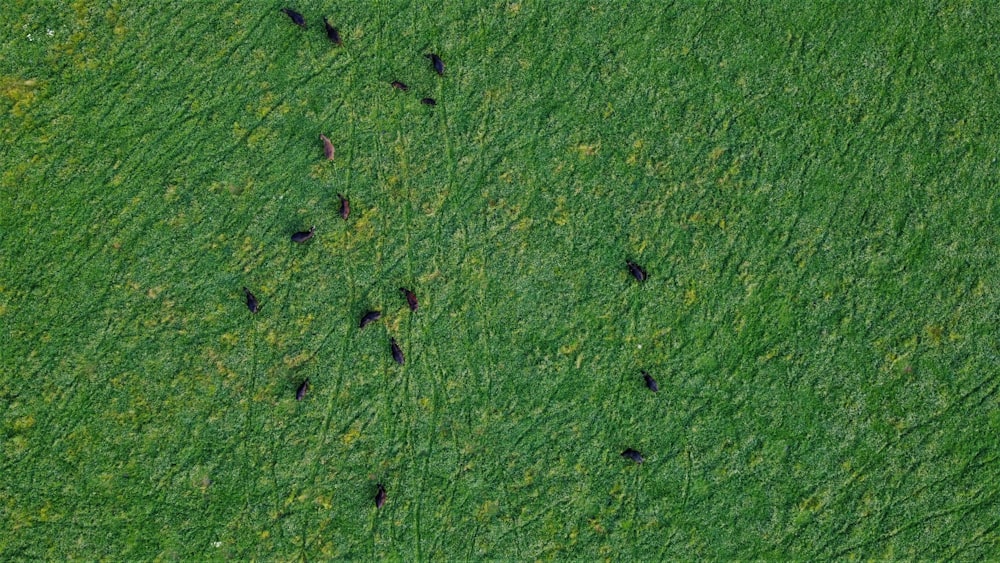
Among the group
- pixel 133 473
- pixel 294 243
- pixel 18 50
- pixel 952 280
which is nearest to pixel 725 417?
pixel 952 280

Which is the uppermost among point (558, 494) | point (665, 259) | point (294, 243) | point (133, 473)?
point (294, 243)

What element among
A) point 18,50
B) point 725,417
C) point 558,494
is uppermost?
point 18,50

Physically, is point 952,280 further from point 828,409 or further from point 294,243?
point 294,243

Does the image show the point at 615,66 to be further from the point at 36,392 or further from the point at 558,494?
the point at 36,392

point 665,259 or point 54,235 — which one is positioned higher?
point 54,235

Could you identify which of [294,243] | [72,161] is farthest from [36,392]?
[294,243]

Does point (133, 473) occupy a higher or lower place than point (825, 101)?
higher
